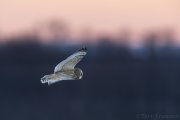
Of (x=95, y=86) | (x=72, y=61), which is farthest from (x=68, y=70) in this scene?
(x=95, y=86)

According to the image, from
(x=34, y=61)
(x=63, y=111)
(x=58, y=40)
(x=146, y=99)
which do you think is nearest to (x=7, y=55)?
(x=34, y=61)

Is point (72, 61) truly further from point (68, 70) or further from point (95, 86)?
point (95, 86)

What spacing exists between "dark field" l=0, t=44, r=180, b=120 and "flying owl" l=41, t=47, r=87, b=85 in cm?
3

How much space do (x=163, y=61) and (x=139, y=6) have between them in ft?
1.23

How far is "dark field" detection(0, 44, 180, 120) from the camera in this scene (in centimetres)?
250

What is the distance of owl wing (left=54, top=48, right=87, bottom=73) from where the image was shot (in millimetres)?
2482

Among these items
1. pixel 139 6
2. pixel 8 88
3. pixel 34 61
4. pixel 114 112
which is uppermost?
pixel 139 6

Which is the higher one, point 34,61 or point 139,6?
point 139,6

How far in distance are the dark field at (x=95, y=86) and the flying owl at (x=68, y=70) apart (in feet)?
0.10

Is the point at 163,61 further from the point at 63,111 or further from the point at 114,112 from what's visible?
the point at 63,111

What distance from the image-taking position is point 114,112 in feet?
8.23

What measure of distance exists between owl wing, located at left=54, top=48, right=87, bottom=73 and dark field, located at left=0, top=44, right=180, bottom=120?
3 centimetres

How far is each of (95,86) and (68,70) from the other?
0.20 m

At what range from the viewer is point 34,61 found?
2.51m
